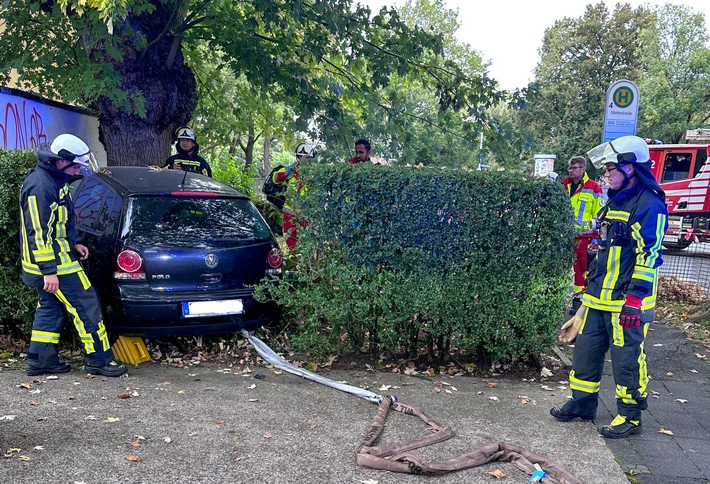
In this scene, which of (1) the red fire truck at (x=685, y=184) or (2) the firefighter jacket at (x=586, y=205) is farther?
(1) the red fire truck at (x=685, y=184)

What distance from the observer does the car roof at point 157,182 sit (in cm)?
575

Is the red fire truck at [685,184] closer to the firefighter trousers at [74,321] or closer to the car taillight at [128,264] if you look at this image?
the car taillight at [128,264]

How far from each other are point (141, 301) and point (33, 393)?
104 cm

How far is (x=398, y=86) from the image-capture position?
11.1m

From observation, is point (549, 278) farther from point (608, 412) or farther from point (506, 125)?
point (506, 125)

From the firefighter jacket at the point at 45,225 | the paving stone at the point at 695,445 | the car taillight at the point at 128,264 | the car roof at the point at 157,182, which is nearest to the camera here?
the paving stone at the point at 695,445

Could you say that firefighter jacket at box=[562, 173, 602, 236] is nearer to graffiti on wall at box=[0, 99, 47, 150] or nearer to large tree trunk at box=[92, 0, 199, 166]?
large tree trunk at box=[92, 0, 199, 166]

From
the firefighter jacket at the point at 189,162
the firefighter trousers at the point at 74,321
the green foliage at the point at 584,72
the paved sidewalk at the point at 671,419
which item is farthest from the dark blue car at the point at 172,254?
the green foliage at the point at 584,72

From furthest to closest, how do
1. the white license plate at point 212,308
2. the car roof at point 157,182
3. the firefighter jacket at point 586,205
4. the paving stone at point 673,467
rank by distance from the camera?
the firefighter jacket at point 586,205
the car roof at point 157,182
the white license plate at point 212,308
the paving stone at point 673,467

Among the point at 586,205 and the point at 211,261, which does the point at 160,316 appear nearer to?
the point at 211,261

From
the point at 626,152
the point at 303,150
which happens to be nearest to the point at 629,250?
the point at 626,152

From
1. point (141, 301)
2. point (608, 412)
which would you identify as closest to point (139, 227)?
point (141, 301)

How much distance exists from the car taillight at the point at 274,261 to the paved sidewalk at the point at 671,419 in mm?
2997

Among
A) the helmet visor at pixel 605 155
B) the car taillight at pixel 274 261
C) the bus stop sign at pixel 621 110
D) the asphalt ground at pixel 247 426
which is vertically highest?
the bus stop sign at pixel 621 110
